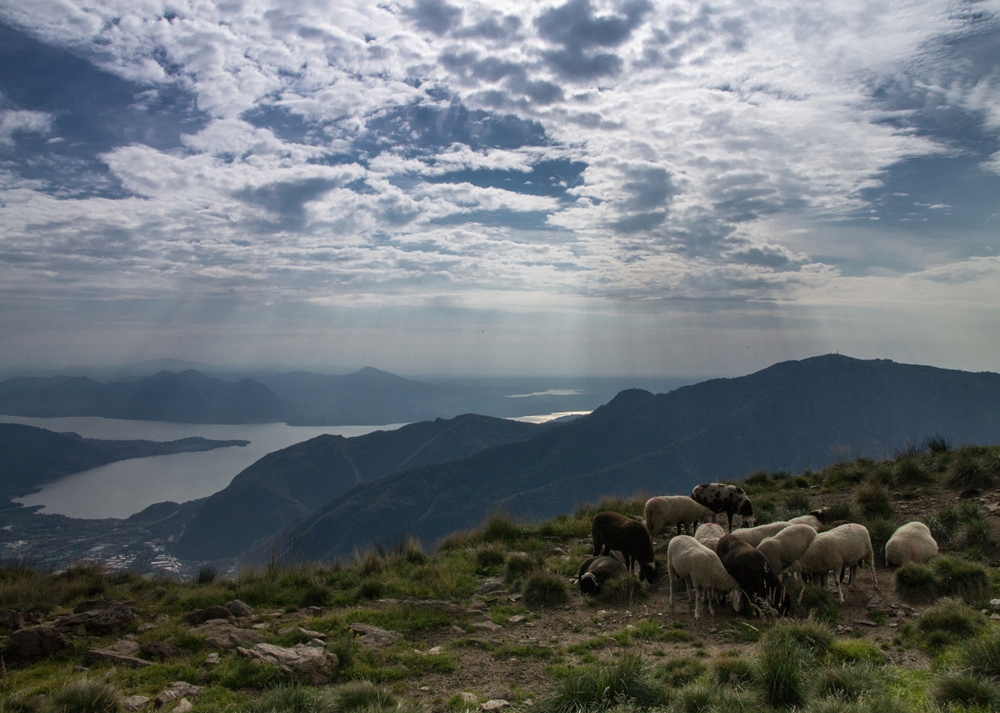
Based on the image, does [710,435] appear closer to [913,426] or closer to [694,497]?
[913,426]

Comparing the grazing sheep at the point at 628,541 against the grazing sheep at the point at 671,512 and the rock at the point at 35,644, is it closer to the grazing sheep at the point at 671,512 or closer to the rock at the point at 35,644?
the grazing sheep at the point at 671,512

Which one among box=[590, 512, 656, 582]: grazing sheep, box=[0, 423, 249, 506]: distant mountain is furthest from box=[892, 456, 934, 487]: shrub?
box=[0, 423, 249, 506]: distant mountain

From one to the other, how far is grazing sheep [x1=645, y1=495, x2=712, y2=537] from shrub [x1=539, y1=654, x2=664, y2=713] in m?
6.90

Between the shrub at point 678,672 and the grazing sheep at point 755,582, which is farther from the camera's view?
the grazing sheep at point 755,582

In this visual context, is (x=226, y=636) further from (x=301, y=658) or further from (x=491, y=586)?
(x=491, y=586)

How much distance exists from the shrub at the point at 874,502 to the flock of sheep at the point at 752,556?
1537 mm

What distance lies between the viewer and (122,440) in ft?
639

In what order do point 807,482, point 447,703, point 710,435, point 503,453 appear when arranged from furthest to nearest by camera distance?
point 710,435, point 503,453, point 807,482, point 447,703

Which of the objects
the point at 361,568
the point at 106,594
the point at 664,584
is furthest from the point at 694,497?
the point at 106,594

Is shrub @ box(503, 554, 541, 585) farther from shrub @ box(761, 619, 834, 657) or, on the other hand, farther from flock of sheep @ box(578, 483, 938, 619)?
shrub @ box(761, 619, 834, 657)

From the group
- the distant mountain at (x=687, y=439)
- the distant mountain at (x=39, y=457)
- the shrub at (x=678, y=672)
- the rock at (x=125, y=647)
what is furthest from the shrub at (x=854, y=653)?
the distant mountain at (x=39, y=457)

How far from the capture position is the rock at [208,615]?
8.80 m

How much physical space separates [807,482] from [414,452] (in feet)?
526

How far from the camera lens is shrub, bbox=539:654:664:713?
519cm
